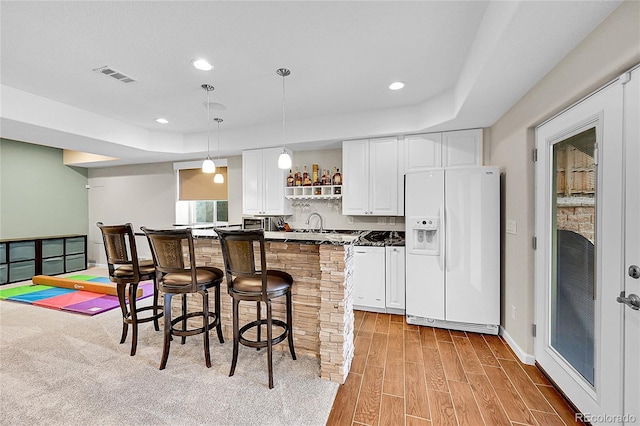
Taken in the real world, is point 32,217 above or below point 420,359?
above

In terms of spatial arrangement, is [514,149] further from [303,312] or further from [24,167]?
[24,167]

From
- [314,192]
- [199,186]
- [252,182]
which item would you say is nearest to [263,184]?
[252,182]

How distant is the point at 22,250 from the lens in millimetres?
5559

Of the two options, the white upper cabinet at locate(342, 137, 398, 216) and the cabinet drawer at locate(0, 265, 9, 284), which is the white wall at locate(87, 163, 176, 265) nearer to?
the cabinet drawer at locate(0, 265, 9, 284)

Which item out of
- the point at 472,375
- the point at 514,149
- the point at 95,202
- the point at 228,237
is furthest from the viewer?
the point at 95,202

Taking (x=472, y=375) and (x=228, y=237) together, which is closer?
(x=228, y=237)

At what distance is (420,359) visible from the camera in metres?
2.61

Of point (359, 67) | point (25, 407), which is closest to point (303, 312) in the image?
point (25, 407)

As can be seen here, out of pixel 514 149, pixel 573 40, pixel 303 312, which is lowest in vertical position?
pixel 303 312

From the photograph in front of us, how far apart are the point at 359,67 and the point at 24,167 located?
717 centimetres

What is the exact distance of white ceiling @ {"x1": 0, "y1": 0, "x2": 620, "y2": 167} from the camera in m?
1.90

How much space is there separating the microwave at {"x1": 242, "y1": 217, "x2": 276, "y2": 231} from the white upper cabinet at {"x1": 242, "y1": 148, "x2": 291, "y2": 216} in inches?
6.4

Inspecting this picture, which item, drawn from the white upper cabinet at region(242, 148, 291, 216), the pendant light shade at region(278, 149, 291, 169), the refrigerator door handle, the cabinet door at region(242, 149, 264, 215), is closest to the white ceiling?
the white upper cabinet at region(242, 148, 291, 216)

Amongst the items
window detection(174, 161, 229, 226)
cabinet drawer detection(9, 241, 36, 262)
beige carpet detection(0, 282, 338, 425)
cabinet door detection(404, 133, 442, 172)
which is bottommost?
beige carpet detection(0, 282, 338, 425)
